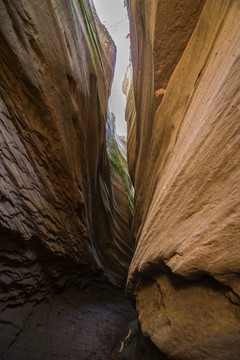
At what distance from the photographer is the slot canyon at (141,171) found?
1.40 meters

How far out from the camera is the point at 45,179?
3555 mm

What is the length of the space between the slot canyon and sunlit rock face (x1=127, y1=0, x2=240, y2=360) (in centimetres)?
1

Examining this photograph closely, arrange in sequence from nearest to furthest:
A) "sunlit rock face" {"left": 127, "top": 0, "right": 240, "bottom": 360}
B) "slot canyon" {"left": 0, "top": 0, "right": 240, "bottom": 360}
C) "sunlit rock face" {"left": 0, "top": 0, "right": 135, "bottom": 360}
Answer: "sunlit rock face" {"left": 127, "top": 0, "right": 240, "bottom": 360}, "slot canyon" {"left": 0, "top": 0, "right": 240, "bottom": 360}, "sunlit rock face" {"left": 0, "top": 0, "right": 135, "bottom": 360}

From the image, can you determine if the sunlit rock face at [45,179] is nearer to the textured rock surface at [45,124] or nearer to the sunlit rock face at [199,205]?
the textured rock surface at [45,124]

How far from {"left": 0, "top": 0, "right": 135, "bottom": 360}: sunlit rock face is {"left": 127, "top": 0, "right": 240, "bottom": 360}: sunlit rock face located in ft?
6.15

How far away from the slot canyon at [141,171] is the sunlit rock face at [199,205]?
0.04ft

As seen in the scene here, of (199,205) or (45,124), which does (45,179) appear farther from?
(199,205)

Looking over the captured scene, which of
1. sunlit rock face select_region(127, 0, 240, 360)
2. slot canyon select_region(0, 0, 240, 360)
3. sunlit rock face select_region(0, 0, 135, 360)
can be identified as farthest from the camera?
sunlit rock face select_region(0, 0, 135, 360)

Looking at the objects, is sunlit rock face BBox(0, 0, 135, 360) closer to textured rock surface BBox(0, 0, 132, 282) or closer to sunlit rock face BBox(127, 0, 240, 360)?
textured rock surface BBox(0, 0, 132, 282)

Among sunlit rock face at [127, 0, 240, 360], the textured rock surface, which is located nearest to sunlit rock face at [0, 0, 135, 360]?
the textured rock surface

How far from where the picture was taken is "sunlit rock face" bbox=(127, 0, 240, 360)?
1.23 m

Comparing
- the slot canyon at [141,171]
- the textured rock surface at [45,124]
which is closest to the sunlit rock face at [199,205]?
the slot canyon at [141,171]

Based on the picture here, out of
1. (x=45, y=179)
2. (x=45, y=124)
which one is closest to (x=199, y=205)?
(x=45, y=179)

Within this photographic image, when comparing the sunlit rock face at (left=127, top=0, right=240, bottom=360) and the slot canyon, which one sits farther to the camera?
the slot canyon
